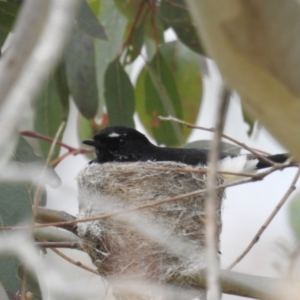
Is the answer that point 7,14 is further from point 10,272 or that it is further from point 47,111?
point 10,272

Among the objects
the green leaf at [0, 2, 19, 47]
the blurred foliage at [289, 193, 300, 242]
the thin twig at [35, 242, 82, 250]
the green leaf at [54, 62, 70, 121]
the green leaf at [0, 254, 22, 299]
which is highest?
the green leaf at [0, 2, 19, 47]

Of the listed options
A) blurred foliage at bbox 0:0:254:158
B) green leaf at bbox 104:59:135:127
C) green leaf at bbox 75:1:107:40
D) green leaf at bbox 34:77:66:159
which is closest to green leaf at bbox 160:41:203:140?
blurred foliage at bbox 0:0:254:158

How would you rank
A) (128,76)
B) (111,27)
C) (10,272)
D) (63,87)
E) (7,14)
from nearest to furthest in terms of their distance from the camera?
1. (10,272)
2. (7,14)
3. (63,87)
4. (128,76)
5. (111,27)

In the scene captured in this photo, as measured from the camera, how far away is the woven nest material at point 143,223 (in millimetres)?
3020

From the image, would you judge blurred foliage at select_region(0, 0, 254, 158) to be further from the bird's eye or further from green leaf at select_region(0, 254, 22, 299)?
green leaf at select_region(0, 254, 22, 299)

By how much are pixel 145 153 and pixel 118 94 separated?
0.43 m

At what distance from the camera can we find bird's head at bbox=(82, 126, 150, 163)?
4055 millimetres

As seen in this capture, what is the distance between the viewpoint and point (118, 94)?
160 inches

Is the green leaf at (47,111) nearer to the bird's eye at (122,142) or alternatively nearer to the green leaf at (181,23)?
the bird's eye at (122,142)

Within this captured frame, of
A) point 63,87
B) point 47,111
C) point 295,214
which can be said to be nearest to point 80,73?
point 63,87

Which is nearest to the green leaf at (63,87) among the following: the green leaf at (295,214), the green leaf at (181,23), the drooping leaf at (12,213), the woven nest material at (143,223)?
the woven nest material at (143,223)

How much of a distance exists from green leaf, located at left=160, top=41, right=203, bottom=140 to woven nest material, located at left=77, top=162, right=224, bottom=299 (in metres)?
1.19

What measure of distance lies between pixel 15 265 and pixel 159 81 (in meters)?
2.03

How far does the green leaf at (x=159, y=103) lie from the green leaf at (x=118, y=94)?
26cm
